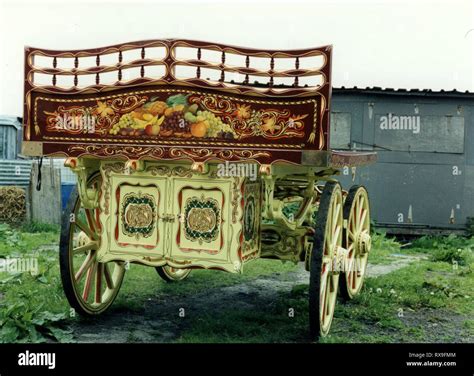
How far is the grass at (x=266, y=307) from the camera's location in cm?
457

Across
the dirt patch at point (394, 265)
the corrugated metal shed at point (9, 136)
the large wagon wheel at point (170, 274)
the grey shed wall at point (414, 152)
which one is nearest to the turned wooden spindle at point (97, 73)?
the large wagon wheel at point (170, 274)

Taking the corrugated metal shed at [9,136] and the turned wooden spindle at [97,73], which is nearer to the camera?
the turned wooden spindle at [97,73]

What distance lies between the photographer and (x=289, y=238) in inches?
199

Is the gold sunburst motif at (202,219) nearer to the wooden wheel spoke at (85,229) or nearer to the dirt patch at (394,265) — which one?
the wooden wheel spoke at (85,229)

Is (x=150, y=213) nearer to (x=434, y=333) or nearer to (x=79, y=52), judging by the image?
(x=79, y=52)

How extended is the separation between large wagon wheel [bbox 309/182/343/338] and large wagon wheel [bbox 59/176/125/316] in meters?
1.62

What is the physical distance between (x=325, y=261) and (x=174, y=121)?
56.3 inches

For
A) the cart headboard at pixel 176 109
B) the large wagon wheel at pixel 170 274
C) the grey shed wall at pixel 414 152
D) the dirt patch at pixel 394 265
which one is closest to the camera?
the cart headboard at pixel 176 109

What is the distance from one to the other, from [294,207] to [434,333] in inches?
194

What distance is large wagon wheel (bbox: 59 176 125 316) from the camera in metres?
4.55

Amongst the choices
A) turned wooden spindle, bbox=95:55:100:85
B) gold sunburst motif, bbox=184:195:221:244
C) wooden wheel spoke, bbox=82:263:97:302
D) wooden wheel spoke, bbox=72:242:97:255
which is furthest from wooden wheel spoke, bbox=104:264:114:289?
turned wooden spindle, bbox=95:55:100:85

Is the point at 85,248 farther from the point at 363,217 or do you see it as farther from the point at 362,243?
the point at 363,217

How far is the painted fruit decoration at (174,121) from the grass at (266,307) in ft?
4.92
